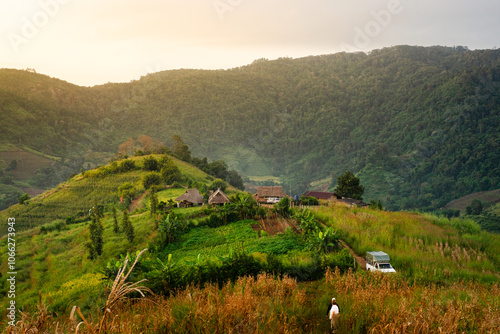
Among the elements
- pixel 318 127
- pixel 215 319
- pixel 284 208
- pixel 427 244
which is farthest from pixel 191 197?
pixel 318 127

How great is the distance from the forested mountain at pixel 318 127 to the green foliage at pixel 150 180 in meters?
76.0

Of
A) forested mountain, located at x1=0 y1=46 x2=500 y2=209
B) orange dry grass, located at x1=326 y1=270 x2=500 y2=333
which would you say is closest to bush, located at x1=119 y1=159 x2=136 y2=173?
orange dry grass, located at x1=326 y1=270 x2=500 y2=333

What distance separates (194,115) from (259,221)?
574ft

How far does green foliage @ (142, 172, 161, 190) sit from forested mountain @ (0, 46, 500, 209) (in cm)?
7597

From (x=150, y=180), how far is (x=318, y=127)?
15429 cm

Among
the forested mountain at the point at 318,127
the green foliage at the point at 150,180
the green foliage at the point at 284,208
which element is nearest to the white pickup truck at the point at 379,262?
the green foliage at the point at 284,208

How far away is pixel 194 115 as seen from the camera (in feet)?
609

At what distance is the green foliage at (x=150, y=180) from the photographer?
133ft

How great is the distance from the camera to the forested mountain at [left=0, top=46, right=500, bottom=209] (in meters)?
111

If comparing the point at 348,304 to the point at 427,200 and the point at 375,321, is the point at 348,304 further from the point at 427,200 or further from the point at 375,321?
the point at 427,200

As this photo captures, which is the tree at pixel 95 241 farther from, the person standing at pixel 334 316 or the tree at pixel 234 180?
the tree at pixel 234 180

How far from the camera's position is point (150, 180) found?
Answer: 41.0m

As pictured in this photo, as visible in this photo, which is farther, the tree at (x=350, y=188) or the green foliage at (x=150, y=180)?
the tree at (x=350, y=188)

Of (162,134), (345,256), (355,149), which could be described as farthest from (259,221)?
(162,134)
